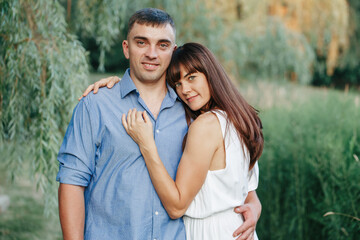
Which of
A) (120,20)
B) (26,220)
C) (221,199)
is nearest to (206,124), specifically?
(221,199)

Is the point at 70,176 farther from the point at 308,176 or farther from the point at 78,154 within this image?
the point at 308,176

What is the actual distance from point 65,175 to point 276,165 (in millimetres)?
2695

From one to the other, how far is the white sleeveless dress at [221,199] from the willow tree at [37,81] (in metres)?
1.43

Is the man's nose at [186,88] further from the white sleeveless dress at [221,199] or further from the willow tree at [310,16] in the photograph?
the willow tree at [310,16]

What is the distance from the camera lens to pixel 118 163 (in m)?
1.77

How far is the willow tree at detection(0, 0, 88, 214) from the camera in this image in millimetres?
2846

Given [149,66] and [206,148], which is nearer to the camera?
[206,148]

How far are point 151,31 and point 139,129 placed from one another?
19.5 inches

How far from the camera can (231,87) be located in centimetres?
204

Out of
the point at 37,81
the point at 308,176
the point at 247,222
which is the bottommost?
the point at 308,176

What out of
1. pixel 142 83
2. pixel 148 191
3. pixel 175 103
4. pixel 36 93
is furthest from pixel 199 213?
pixel 36 93

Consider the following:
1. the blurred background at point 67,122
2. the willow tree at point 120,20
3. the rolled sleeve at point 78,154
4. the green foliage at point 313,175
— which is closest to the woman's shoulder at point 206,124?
the rolled sleeve at point 78,154

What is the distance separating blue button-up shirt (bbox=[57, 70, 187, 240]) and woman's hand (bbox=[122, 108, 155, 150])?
0.12 feet

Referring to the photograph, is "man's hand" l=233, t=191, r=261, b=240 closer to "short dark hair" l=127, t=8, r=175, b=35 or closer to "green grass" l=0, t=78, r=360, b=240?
"short dark hair" l=127, t=8, r=175, b=35
